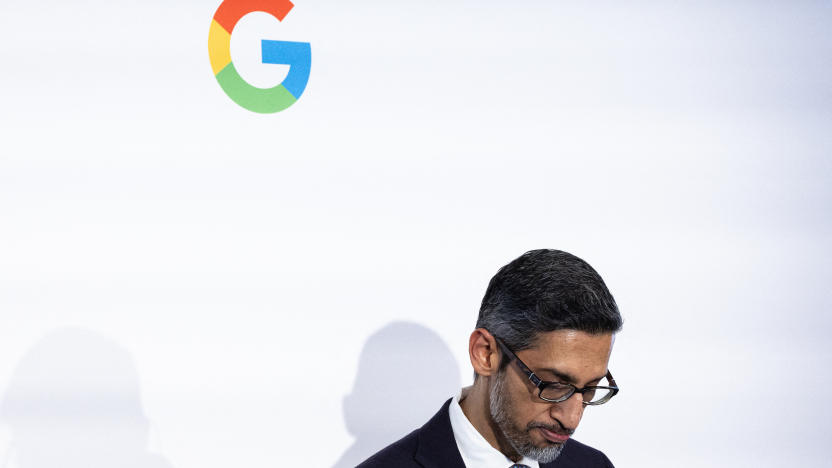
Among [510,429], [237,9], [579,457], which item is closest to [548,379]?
[510,429]

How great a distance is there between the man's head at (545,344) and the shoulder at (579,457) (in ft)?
0.83

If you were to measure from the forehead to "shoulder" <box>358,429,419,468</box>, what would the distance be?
32cm

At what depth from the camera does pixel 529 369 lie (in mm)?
1640

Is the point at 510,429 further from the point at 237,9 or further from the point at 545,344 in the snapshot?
the point at 237,9

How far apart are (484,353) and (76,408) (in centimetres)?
128

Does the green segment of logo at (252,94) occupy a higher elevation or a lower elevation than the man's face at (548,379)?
higher

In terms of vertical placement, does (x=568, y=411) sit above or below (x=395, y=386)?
above

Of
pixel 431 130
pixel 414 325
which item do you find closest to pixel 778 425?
pixel 414 325

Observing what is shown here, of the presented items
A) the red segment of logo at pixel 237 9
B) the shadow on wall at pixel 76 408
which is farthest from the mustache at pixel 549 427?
the red segment of logo at pixel 237 9

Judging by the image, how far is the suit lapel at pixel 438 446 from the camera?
5.61 feet

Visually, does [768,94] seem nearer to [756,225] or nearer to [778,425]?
[756,225]

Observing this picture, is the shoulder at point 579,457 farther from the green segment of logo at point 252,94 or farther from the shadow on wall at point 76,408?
the green segment of logo at point 252,94

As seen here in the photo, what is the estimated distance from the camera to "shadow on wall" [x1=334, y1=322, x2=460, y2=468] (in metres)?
2.61

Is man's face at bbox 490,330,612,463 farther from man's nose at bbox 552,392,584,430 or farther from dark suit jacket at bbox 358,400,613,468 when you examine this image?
dark suit jacket at bbox 358,400,613,468
